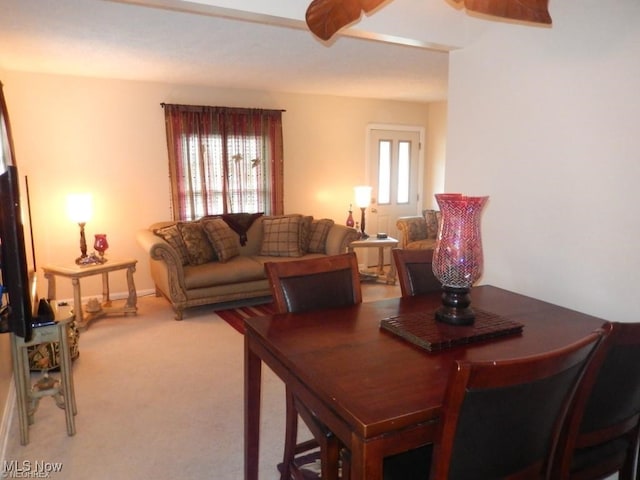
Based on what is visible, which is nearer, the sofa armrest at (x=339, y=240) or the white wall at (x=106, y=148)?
the white wall at (x=106, y=148)

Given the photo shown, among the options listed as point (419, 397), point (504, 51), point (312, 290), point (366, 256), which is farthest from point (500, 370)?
point (366, 256)

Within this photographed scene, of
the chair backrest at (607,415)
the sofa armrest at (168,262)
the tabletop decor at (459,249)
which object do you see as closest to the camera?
the chair backrest at (607,415)

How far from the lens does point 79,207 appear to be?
4.33 metres

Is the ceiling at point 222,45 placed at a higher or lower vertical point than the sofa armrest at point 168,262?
higher

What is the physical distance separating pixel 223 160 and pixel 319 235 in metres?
1.42

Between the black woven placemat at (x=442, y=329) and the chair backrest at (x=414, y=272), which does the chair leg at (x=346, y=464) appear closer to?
the black woven placemat at (x=442, y=329)

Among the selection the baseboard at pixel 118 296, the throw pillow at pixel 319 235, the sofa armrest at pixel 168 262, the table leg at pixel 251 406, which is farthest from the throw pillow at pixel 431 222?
the table leg at pixel 251 406

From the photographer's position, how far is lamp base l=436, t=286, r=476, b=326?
5.54 feet

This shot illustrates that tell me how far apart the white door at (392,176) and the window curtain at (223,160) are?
4.83 ft

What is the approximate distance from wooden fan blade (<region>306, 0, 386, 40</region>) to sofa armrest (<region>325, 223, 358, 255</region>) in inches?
134

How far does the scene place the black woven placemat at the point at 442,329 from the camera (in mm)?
1534

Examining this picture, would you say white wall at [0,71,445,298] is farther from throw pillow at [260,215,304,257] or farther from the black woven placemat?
the black woven placemat

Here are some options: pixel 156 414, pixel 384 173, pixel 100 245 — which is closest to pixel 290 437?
pixel 156 414

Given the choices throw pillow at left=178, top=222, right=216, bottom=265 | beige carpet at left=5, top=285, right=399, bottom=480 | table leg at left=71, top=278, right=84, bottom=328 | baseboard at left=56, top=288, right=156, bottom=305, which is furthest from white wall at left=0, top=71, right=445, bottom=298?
beige carpet at left=5, top=285, right=399, bottom=480
